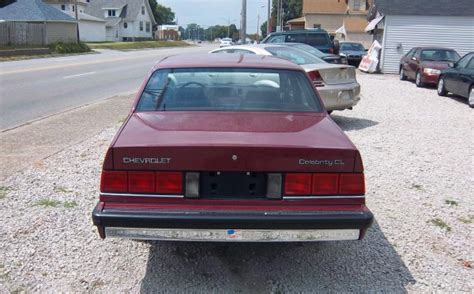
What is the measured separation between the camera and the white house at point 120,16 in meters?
73.2

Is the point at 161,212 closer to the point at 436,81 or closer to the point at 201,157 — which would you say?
the point at 201,157

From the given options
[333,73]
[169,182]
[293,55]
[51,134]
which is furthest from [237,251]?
[293,55]

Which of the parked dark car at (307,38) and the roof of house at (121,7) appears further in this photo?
the roof of house at (121,7)

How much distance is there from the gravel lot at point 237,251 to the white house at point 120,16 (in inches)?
2811

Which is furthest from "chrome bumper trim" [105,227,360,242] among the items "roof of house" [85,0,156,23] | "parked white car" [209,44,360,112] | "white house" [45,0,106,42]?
"roof of house" [85,0,156,23]

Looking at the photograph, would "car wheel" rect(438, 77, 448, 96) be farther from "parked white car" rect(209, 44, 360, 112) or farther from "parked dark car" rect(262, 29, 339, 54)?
"parked white car" rect(209, 44, 360, 112)

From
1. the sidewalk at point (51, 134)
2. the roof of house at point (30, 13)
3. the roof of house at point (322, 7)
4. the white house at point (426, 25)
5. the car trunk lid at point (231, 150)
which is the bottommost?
the sidewalk at point (51, 134)

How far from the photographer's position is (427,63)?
677 inches

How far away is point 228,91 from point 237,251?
1.42 meters

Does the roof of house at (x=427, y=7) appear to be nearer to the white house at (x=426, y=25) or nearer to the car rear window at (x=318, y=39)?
the white house at (x=426, y=25)

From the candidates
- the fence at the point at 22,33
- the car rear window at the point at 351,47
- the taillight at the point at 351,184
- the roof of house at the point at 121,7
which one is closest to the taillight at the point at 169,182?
the taillight at the point at 351,184

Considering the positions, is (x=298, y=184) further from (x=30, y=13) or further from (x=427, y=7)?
(x=30, y=13)

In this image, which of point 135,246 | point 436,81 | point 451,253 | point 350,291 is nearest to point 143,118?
point 135,246

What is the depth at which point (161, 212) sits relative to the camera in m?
3.10
